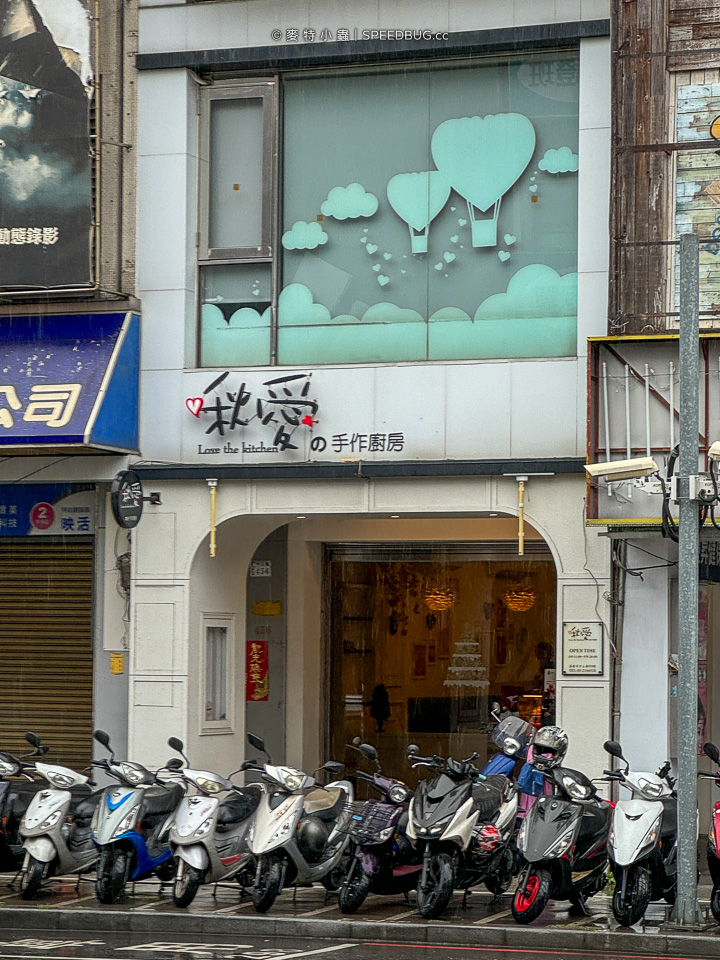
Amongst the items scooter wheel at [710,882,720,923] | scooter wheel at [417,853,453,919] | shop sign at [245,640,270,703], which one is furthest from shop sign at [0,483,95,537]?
scooter wheel at [710,882,720,923]

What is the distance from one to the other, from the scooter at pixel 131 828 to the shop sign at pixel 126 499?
323 cm

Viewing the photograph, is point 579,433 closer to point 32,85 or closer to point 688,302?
point 688,302

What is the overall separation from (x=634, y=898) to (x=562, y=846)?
653mm

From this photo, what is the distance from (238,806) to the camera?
12484 mm

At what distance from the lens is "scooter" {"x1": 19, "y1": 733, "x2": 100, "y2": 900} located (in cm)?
1220

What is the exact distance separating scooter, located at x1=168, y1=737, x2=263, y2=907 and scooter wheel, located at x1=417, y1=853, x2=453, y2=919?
1507 mm

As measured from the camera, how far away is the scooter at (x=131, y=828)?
11984 mm

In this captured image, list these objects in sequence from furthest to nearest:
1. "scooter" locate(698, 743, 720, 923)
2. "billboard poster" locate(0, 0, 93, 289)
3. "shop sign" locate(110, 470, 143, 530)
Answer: "billboard poster" locate(0, 0, 93, 289) → "shop sign" locate(110, 470, 143, 530) → "scooter" locate(698, 743, 720, 923)

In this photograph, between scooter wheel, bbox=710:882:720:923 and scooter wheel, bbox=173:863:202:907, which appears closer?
scooter wheel, bbox=710:882:720:923

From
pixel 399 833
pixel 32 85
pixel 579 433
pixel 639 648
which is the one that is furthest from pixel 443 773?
pixel 32 85

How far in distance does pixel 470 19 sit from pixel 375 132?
151 cm

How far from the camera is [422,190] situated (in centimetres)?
1578

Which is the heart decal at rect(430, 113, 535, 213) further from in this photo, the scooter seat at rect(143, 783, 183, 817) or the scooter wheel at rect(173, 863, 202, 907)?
the scooter wheel at rect(173, 863, 202, 907)

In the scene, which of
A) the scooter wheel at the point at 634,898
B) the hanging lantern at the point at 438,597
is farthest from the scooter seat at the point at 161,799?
the hanging lantern at the point at 438,597
